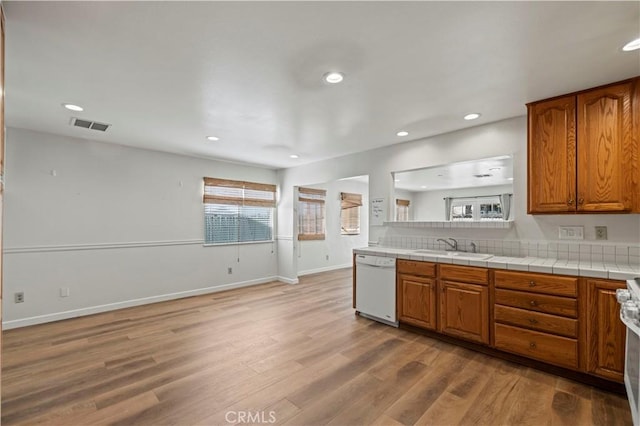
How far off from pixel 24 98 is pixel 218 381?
10.0 feet

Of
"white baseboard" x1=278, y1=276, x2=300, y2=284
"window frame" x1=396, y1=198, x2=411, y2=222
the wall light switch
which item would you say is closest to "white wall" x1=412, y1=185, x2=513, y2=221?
"window frame" x1=396, y1=198, x2=411, y2=222

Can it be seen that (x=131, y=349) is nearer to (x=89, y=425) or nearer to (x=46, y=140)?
(x=89, y=425)

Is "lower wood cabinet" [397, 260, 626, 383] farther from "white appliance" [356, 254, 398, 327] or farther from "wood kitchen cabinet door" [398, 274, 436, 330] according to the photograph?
"white appliance" [356, 254, 398, 327]

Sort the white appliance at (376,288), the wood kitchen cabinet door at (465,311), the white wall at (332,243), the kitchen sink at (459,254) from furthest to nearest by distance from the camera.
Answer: the white wall at (332,243) < the white appliance at (376,288) < the kitchen sink at (459,254) < the wood kitchen cabinet door at (465,311)

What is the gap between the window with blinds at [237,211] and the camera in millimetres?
5172

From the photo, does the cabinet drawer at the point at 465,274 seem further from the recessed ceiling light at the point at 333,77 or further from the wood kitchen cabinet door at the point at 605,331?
the recessed ceiling light at the point at 333,77

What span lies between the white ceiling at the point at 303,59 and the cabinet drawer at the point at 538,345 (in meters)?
2.08

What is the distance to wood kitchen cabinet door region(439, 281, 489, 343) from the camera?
277 centimetres

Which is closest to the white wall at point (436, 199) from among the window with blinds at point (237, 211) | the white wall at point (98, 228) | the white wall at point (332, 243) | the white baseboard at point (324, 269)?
the white wall at point (332, 243)

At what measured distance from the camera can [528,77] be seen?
2236 mm

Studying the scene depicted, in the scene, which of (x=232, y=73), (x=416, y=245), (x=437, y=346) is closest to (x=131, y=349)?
(x=232, y=73)

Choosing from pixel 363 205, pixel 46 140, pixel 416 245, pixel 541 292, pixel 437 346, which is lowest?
pixel 437 346

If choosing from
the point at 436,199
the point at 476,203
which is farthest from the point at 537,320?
the point at 436,199

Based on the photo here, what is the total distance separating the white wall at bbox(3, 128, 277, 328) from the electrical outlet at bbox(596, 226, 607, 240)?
5.08m
